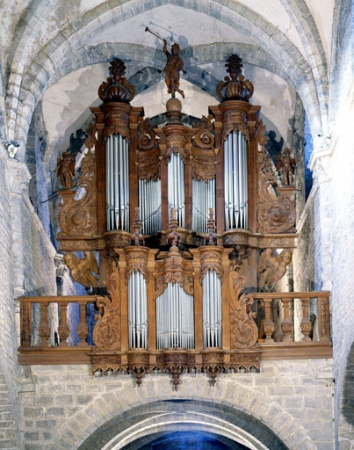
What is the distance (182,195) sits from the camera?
22.5 metres

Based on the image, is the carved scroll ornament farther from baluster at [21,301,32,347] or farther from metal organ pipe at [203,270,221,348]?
baluster at [21,301,32,347]

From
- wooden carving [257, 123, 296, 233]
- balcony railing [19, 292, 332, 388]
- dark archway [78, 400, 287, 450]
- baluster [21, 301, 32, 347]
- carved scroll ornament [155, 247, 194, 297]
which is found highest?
wooden carving [257, 123, 296, 233]

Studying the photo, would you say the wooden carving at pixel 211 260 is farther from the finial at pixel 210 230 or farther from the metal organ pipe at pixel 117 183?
the metal organ pipe at pixel 117 183

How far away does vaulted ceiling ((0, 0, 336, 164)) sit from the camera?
21.2m

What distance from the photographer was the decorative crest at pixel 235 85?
2322 cm

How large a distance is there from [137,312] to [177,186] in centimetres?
283

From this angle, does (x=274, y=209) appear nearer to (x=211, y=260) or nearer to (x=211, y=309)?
(x=211, y=260)

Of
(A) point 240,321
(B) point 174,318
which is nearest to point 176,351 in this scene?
(B) point 174,318

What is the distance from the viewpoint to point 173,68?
23328 millimetres

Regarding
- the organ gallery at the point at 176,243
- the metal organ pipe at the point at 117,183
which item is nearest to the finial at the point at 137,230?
the organ gallery at the point at 176,243

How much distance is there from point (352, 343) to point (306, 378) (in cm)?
229

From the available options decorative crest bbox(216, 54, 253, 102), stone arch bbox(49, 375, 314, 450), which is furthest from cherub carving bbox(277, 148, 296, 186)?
stone arch bbox(49, 375, 314, 450)

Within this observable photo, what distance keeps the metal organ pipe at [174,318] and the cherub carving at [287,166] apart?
316cm

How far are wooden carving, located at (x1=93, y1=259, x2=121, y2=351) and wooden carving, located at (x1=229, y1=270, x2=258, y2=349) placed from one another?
1807 mm
